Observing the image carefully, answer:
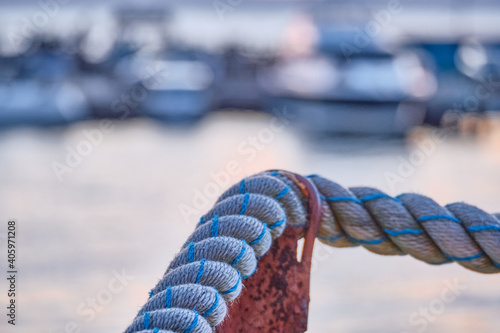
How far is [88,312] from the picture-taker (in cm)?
748

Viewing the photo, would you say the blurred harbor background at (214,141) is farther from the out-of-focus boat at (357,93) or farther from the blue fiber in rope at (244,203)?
the blue fiber in rope at (244,203)

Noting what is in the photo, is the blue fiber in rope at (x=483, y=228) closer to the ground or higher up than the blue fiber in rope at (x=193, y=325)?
higher up

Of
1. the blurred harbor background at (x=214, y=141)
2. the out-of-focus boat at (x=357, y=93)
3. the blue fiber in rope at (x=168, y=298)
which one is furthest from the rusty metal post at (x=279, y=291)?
the out-of-focus boat at (x=357, y=93)

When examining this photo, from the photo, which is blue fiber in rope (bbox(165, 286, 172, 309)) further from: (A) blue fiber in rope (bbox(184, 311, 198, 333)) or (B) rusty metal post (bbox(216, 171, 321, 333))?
(B) rusty metal post (bbox(216, 171, 321, 333))

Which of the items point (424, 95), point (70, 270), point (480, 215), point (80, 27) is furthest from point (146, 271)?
point (80, 27)

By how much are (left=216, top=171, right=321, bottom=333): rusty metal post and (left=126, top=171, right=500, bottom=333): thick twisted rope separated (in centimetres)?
3

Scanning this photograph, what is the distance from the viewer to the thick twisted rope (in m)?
1.62

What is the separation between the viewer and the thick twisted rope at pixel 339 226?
1.62m

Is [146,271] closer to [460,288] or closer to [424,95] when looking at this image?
[460,288]

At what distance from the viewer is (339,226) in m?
1.83

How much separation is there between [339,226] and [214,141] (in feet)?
64.5

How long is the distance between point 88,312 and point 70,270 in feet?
6.63

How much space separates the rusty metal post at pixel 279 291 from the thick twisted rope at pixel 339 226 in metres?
0.03

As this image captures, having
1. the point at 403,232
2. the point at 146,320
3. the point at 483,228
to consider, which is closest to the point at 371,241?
the point at 403,232
